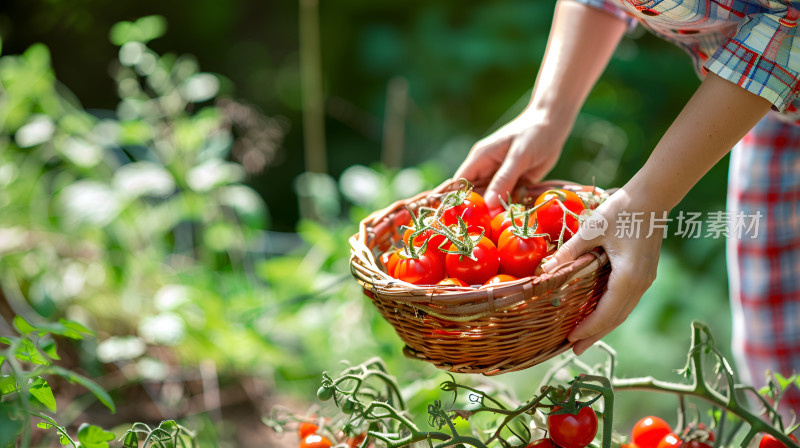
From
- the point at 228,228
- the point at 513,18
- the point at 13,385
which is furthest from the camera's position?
the point at 513,18

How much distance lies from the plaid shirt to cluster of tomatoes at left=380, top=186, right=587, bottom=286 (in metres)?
0.22

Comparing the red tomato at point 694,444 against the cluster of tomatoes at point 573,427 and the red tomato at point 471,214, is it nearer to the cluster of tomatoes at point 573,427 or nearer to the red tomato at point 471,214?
the cluster of tomatoes at point 573,427

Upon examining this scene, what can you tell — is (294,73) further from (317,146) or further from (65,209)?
(65,209)

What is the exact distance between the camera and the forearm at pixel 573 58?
0.97 m

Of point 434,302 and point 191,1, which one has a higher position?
point 434,302

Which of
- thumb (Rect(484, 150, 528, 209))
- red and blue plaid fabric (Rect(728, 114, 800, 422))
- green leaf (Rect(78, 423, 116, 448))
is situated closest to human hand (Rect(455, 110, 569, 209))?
thumb (Rect(484, 150, 528, 209))

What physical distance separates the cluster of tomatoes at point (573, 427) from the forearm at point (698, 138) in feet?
0.75

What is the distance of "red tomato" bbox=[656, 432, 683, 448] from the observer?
75 centimetres

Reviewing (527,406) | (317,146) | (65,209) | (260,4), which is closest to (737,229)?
(527,406)

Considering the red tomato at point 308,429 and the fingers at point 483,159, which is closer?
the red tomato at point 308,429

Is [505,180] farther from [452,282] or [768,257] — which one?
[768,257]

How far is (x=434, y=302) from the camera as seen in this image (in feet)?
2.33

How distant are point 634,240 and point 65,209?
1607 millimetres

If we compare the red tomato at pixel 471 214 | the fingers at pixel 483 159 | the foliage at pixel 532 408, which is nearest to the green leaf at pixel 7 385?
the foliage at pixel 532 408
